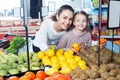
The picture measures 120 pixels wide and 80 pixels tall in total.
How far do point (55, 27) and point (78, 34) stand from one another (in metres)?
0.33

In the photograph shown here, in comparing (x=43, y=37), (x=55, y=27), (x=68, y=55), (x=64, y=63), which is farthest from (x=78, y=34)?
(x=64, y=63)

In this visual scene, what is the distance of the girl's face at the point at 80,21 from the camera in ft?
10.8

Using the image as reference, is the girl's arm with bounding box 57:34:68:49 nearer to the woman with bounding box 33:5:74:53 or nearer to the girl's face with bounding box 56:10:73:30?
the woman with bounding box 33:5:74:53

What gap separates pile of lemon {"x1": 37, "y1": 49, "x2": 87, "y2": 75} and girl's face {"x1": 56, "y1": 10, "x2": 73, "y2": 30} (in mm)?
511

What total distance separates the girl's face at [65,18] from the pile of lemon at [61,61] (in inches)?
20.1

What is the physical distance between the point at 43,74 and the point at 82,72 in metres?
0.36

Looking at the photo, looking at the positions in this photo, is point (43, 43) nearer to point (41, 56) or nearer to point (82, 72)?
point (41, 56)

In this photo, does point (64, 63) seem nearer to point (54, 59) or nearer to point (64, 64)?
point (64, 64)

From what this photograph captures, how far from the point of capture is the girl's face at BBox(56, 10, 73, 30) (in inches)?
130

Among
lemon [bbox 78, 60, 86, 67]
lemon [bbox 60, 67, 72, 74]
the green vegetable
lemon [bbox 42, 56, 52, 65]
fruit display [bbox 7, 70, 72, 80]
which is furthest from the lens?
the green vegetable

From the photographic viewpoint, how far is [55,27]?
3359mm

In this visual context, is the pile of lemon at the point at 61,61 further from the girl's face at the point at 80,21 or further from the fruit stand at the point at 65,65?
the girl's face at the point at 80,21

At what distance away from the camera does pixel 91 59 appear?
2.58m

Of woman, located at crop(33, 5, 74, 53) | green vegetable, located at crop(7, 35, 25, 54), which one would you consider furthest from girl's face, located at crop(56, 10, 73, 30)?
green vegetable, located at crop(7, 35, 25, 54)
